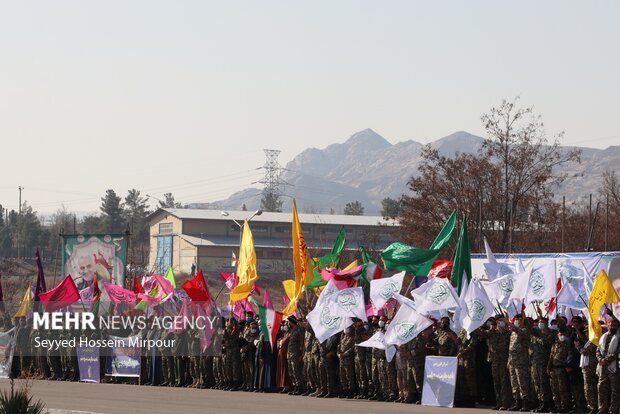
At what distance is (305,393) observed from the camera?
2366 cm

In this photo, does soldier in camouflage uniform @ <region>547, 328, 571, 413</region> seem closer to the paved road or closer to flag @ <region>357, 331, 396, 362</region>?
the paved road

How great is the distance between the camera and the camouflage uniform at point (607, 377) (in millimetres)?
17906

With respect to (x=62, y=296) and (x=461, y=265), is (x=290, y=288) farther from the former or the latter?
(x=62, y=296)

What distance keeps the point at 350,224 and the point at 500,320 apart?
85127mm

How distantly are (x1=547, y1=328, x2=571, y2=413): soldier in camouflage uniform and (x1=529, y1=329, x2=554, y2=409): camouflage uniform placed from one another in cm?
26

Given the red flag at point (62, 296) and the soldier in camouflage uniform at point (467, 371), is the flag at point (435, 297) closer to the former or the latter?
the soldier in camouflage uniform at point (467, 371)

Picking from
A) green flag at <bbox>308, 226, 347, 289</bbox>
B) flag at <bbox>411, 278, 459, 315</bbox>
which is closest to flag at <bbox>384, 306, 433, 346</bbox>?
flag at <bbox>411, 278, 459, 315</bbox>

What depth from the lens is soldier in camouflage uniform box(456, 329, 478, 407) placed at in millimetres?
20281

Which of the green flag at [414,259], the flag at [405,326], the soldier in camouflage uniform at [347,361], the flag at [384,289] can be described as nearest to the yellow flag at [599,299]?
the flag at [405,326]

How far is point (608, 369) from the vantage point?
1798 cm

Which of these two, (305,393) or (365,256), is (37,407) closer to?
(305,393)

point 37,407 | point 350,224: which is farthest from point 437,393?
point 350,224

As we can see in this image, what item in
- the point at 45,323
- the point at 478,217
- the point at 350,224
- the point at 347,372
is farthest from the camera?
the point at 350,224

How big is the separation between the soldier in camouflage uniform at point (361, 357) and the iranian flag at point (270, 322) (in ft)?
7.83
